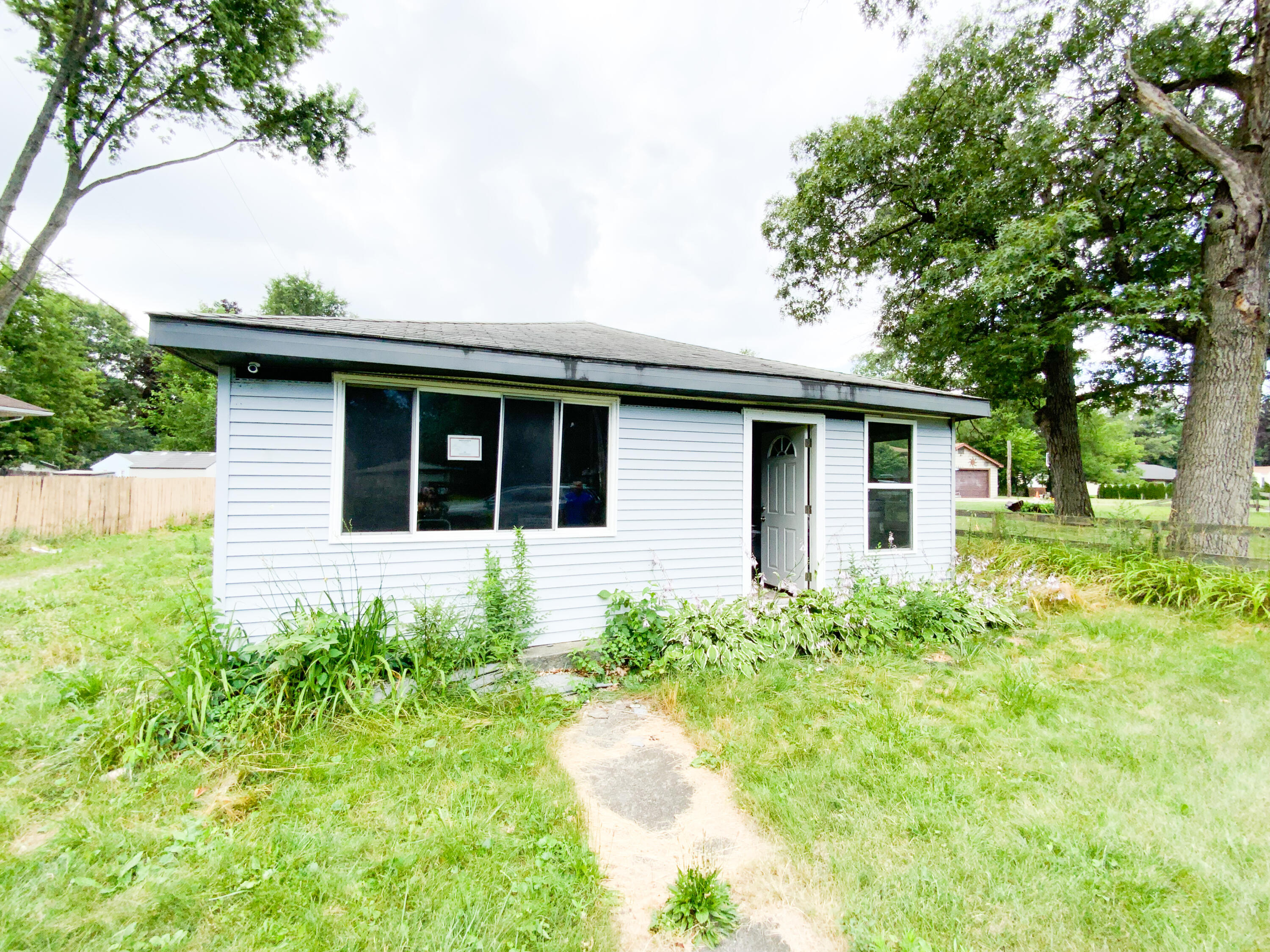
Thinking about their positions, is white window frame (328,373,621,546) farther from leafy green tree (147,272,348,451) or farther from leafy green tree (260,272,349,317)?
leafy green tree (260,272,349,317)

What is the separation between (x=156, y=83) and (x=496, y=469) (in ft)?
43.5

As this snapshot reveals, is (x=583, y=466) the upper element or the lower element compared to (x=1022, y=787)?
upper

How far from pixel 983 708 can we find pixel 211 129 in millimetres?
16625

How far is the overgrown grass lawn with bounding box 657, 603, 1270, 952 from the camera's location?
5.92ft

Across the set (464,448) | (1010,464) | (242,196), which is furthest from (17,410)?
(1010,464)

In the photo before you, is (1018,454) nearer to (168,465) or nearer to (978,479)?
(978,479)

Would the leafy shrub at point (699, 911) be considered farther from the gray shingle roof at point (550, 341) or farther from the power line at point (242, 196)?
the power line at point (242, 196)

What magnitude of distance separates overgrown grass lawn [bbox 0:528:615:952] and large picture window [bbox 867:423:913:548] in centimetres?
410

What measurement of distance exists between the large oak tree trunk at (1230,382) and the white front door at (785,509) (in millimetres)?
5017

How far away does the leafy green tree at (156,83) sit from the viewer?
933cm

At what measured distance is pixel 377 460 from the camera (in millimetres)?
3873

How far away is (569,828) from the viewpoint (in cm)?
233

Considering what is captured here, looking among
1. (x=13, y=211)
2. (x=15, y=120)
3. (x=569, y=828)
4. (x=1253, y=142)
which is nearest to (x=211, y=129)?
(x=15, y=120)

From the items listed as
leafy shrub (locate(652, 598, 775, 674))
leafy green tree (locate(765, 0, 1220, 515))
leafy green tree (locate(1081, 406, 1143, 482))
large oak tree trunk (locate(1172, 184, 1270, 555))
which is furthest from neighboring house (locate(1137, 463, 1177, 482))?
leafy shrub (locate(652, 598, 775, 674))
